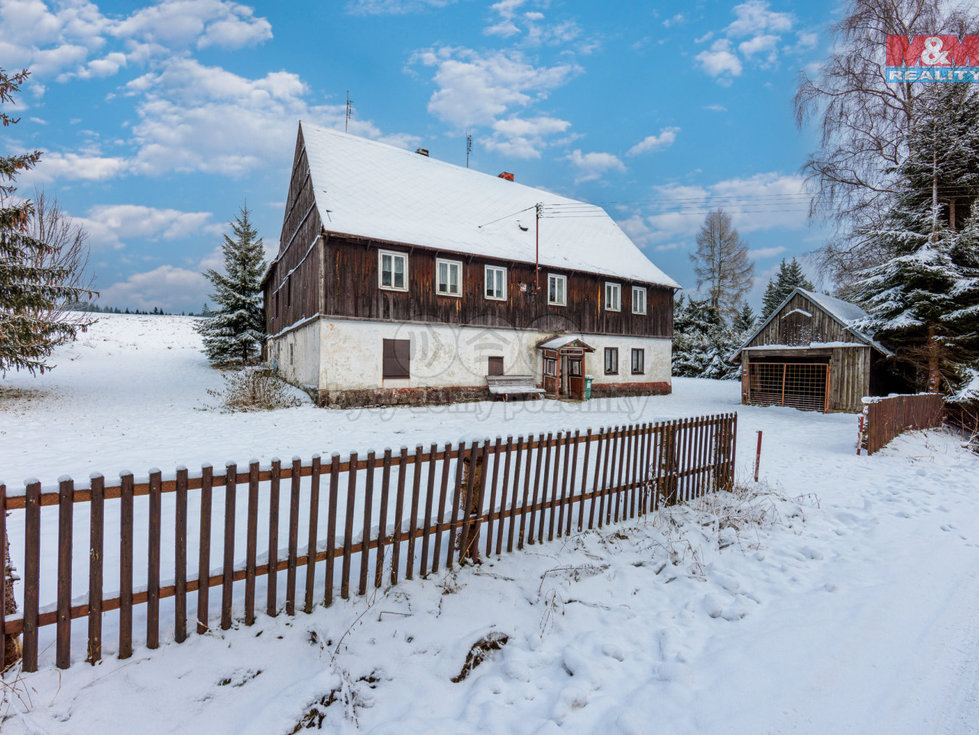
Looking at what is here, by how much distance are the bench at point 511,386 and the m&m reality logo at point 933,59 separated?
17.0 m

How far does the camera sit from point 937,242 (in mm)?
14758

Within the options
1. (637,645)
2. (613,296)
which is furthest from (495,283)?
(637,645)

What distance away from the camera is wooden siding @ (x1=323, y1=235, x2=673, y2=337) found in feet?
52.4

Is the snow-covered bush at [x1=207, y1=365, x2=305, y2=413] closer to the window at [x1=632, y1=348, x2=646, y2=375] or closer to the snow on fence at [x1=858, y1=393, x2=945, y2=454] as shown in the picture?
the snow on fence at [x1=858, y1=393, x2=945, y2=454]

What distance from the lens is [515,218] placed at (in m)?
22.4

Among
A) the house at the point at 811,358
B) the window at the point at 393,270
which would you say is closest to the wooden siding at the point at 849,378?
the house at the point at 811,358

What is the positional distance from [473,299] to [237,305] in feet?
57.0

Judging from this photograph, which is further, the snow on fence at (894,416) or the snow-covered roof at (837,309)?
the snow-covered roof at (837,309)

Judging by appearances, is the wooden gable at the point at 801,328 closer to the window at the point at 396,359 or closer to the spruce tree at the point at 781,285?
the window at the point at 396,359

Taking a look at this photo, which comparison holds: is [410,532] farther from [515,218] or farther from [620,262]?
[620,262]

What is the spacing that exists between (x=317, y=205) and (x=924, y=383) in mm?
23027

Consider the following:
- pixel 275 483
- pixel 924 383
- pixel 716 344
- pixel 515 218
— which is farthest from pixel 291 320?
pixel 716 344

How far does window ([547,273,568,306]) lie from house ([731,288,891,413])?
29.4ft

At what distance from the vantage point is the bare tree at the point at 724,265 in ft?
117
